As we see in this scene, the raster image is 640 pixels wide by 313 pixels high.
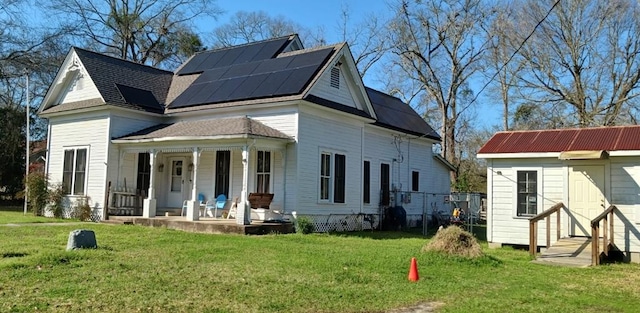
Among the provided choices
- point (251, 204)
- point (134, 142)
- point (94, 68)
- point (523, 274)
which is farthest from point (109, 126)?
point (523, 274)

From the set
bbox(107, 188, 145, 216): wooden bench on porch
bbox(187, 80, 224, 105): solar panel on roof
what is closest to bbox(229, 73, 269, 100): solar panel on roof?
bbox(187, 80, 224, 105): solar panel on roof

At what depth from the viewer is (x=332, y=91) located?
19.3 m

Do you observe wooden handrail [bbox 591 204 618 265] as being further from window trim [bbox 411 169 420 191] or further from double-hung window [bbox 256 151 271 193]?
window trim [bbox 411 169 420 191]

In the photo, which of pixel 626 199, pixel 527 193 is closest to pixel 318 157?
pixel 527 193

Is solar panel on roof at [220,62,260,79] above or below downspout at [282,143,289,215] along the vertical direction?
above

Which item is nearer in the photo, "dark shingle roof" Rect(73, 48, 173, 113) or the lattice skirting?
the lattice skirting

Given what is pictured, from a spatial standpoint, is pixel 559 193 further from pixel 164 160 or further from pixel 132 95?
pixel 132 95

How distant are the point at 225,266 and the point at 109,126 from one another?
39.4ft

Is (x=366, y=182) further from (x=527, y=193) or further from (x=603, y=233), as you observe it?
(x=603, y=233)

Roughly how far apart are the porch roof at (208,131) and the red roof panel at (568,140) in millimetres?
6607

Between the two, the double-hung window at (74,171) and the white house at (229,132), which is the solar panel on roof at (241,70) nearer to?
the white house at (229,132)

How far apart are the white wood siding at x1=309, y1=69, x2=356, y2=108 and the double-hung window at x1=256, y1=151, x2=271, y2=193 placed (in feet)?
8.79

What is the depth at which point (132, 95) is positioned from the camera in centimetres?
2073

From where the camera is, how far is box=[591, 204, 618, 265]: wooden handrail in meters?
12.2
